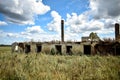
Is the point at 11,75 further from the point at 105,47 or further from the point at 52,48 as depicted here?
the point at 52,48

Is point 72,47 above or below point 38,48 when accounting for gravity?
above

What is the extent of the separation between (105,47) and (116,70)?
1651cm

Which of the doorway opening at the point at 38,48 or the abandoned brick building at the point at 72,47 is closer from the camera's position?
the abandoned brick building at the point at 72,47

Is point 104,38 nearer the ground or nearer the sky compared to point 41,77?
nearer the sky

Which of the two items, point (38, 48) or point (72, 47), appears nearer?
point (72, 47)

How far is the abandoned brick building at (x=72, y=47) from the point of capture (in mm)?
22844

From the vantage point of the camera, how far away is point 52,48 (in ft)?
91.2

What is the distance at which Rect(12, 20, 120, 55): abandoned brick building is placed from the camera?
2284 centimetres

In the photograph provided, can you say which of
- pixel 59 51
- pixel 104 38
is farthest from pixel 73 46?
pixel 104 38

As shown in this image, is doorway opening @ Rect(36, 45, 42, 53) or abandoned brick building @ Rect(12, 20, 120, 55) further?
doorway opening @ Rect(36, 45, 42, 53)

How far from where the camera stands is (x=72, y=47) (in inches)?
1022

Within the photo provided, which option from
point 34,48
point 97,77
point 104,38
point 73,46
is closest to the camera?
point 97,77

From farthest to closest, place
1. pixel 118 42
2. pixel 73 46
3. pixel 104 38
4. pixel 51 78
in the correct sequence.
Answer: pixel 73 46 < pixel 104 38 < pixel 118 42 < pixel 51 78

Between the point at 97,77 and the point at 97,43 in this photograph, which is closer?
the point at 97,77
